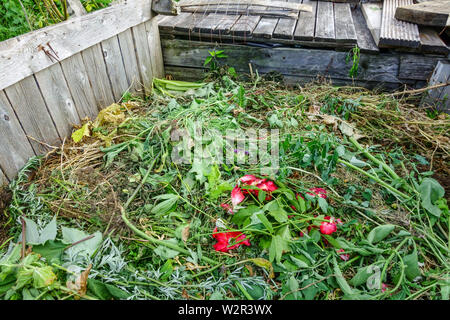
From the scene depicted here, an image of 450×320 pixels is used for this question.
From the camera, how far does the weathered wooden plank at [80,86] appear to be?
2.10m

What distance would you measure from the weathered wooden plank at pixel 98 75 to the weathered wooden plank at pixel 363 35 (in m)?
2.21

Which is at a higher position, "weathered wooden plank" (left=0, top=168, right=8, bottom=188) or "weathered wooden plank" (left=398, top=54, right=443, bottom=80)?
"weathered wooden plank" (left=398, top=54, right=443, bottom=80)

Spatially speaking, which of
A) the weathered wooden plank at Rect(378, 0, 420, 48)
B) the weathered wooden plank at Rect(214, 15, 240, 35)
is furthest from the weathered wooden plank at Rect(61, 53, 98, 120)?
the weathered wooden plank at Rect(378, 0, 420, 48)

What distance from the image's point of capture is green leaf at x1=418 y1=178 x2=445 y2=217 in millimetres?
1609

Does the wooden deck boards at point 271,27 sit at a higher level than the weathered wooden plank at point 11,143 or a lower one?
higher

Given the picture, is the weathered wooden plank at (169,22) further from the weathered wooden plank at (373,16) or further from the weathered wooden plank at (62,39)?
the weathered wooden plank at (373,16)

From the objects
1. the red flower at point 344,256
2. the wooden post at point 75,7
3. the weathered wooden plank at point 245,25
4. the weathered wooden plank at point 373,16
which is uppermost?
the wooden post at point 75,7

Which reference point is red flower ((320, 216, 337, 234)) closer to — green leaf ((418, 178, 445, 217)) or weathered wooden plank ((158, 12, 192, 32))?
green leaf ((418, 178, 445, 217))

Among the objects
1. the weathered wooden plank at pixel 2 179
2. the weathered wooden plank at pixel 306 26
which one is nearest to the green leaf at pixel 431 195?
the weathered wooden plank at pixel 306 26

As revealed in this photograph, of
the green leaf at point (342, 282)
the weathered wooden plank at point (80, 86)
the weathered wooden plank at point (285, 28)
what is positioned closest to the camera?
the green leaf at point (342, 282)

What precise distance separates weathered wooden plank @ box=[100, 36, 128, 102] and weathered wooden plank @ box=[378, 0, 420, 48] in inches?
88.5

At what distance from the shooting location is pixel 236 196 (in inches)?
67.2

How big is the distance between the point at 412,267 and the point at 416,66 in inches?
79.7
